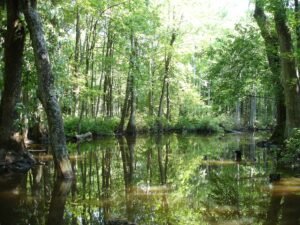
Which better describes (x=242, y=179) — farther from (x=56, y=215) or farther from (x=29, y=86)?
(x=29, y=86)

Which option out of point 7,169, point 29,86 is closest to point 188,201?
point 7,169

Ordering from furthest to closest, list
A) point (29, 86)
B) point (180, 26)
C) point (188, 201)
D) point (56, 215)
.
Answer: point (180, 26)
point (29, 86)
point (188, 201)
point (56, 215)

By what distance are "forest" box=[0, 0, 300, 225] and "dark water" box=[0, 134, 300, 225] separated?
148 millimetres

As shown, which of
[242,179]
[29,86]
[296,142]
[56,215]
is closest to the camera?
[56,215]

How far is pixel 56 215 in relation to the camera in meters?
7.12

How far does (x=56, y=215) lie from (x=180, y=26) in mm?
33278

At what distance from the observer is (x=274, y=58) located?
21203 mm

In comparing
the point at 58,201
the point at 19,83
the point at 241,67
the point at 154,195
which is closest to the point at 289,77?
the point at 241,67

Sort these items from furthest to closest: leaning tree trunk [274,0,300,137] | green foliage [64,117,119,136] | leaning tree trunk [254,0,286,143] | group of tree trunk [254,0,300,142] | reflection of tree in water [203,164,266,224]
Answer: green foliage [64,117,119,136], leaning tree trunk [254,0,286,143], leaning tree trunk [274,0,300,137], group of tree trunk [254,0,300,142], reflection of tree in water [203,164,266,224]

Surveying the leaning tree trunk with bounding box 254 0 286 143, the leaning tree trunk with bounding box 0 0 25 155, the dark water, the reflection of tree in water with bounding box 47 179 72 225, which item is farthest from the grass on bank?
the reflection of tree in water with bounding box 47 179 72 225

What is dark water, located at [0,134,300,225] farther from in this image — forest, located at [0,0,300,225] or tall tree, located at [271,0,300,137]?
tall tree, located at [271,0,300,137]

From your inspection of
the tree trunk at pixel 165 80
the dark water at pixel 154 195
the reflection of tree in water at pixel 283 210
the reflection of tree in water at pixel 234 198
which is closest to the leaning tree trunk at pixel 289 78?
the dark water at pixel 154 195

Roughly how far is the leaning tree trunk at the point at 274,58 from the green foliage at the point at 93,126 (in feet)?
42.0

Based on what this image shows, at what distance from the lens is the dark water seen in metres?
7.04
